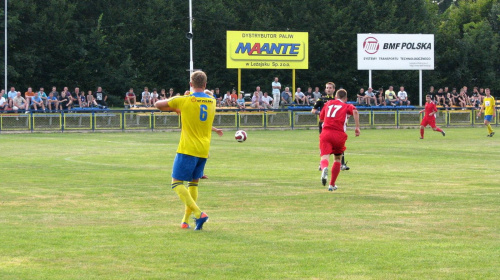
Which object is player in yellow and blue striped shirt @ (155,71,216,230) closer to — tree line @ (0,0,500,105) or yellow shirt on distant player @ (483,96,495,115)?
yellow shirt on distant player @ (483,96,495,115)

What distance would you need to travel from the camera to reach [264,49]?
47656 mm

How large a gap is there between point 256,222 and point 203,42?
50.3 metres

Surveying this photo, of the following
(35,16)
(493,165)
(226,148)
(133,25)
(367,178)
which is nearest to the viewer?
(367,178)

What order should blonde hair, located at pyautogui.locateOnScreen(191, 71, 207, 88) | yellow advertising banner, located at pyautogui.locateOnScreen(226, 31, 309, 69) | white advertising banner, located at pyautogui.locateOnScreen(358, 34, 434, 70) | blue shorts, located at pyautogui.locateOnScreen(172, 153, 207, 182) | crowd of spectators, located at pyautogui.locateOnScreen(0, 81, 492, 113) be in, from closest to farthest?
blonde hair, located at pyautogui.locateOnScreen(191, 71, 207, 88) → blue shorts, located at pyautogui.locateOnScreen(172, 153, 207, 182) → crowd of spectators, located at pyautogui.locateOnScreen(0, 81, 492, 113) → yellow advertising banner, located at pyautogui.locateOnScreen(226, 31, 309, 69) → white advertising banner, located at pyautogui.locateOnScreen(358, 34, 434, 70)

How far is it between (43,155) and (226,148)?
606 cm

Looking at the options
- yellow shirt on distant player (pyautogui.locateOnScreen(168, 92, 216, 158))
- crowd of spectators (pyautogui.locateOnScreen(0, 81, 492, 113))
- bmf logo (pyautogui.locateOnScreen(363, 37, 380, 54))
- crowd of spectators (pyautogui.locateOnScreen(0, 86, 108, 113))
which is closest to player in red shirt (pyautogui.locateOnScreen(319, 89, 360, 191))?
yellow shirt on distant player (pyautogui.locateOnScreen(168, 92, 216, 158))

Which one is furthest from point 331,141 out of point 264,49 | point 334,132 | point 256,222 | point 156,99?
point 264,49

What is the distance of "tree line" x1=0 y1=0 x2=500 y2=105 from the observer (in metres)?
53.7

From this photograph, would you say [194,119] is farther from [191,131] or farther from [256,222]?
[256,222]

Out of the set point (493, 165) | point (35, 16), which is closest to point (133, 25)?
point (35, 16)

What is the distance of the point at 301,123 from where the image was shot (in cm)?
4194

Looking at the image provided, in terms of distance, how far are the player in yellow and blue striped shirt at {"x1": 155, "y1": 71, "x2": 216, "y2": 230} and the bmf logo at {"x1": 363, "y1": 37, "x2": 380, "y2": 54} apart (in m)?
41.0

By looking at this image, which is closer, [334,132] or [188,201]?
[188,201]

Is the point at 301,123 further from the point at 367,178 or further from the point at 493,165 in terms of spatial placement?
the point at 367,178
